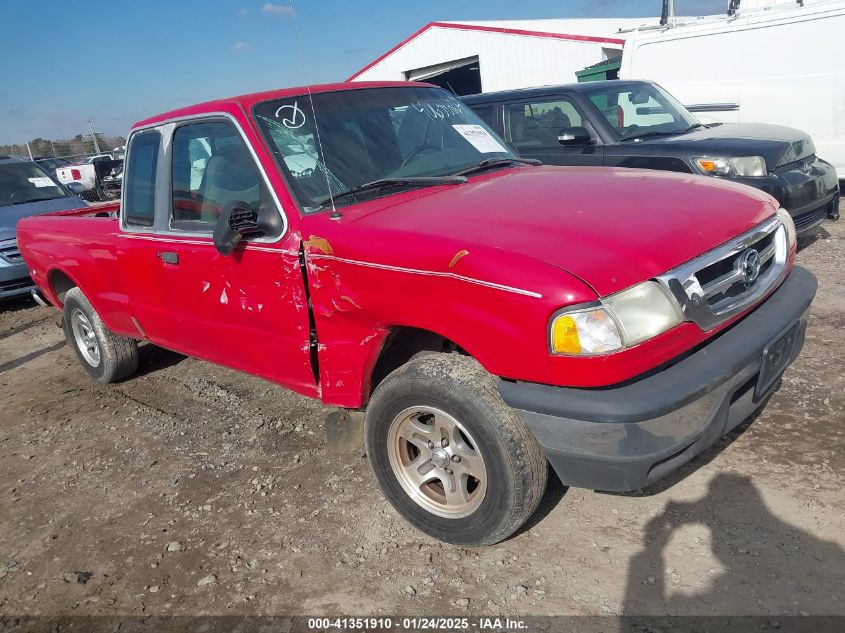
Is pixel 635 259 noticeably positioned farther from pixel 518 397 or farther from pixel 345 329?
pixel 345 329

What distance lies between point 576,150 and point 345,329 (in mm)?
4282

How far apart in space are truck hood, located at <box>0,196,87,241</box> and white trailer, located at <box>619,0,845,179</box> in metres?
8.09

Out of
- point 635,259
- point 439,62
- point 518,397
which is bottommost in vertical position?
point 518,397

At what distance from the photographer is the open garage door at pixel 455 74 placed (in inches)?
949

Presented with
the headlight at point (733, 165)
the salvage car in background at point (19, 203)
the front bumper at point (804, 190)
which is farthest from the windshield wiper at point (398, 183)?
the salvage car in background at point (19, 203)

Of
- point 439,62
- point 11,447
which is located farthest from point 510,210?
point 439,62

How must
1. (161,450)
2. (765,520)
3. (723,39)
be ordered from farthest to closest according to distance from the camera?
(723,39) → (161,450) → (765,520)

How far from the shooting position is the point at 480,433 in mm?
2410

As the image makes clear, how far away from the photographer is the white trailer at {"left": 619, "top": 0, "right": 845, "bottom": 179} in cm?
761

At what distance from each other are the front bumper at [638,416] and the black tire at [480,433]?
3.7 inches

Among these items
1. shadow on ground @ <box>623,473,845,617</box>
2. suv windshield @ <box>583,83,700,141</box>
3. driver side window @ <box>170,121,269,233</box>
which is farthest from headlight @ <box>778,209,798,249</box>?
suv windshield @ <box>583,83,700,141</box>

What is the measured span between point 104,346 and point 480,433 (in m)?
3.66

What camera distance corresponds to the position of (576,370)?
2.17 metres

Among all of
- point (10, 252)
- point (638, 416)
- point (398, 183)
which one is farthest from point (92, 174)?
point (638, 416)
